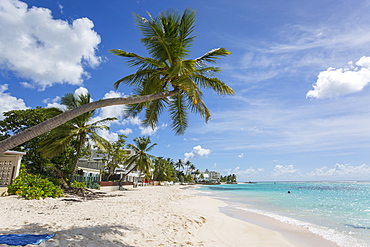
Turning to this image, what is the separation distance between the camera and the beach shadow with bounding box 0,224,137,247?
4087 mm

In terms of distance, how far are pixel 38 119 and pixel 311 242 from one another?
18.2 metres

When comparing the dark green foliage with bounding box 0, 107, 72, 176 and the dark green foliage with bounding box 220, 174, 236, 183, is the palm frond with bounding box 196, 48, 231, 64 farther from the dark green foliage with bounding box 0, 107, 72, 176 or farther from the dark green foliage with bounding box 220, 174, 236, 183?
the dark green foliage with bounding box 220, 174, 236, 183

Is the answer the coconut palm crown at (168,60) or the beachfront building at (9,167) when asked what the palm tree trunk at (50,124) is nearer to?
the coconut palm crown at (168,60)

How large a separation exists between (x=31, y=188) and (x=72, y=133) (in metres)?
4.72

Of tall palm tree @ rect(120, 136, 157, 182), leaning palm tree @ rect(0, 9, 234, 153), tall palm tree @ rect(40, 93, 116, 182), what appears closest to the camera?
leaning palm tree @ rect(0, 9, 234, 153)

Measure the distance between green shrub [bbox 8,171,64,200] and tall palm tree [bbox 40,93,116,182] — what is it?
266cm

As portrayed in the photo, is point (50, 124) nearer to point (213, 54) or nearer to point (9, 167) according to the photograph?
point (213, 54)

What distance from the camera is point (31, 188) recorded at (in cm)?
1049

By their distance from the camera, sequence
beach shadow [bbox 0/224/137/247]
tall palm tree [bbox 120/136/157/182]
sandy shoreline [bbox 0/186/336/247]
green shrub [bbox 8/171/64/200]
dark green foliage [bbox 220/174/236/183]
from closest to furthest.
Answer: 1. beach shadow [bbox 0/224/137/247]
2. sandy shoreline [bbox 0/186/336/247]
3. green shrub [bbox 8/171/64/200]
4. tall palm tree [bbox 120/136/157/182]
5. dark green foliage [bbox 220/174/236/183]

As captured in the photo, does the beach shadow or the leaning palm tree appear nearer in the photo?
the beach shadow

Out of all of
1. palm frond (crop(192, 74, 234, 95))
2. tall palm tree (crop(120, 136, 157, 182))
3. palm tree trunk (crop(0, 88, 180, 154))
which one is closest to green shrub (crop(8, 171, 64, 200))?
palm tree trunk (crop(0, 88, 180, 154))

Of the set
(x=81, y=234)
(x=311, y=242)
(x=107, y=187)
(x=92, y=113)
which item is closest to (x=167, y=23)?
(x=81, y=234)

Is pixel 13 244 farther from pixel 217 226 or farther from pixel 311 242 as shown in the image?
pixel 311 242

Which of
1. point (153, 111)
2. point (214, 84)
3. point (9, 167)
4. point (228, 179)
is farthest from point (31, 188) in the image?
point (228, 179)
